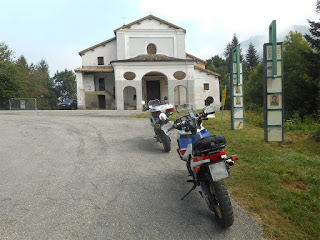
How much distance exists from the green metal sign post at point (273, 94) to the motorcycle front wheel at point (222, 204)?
5.28m

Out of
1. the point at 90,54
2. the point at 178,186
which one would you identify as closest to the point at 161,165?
the point at 178,186

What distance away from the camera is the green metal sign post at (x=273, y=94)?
7.57 m

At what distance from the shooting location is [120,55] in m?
29.3

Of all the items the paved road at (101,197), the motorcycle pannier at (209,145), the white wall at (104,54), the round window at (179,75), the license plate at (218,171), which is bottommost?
the paved road at (101,197)

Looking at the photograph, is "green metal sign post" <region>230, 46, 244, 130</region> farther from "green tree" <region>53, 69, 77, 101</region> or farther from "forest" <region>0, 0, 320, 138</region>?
"green tree" <region>53, 69, 77, 101</region>

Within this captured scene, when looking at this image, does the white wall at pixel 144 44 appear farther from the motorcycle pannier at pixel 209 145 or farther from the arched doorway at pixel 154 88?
the motorcycle pannier at pixel 209 145

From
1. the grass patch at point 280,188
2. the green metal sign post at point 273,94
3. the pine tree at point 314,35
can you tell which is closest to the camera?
the grass patch at point 280,188

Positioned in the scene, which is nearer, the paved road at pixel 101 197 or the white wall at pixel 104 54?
the paved road at pixel 101 197

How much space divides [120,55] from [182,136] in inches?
1065

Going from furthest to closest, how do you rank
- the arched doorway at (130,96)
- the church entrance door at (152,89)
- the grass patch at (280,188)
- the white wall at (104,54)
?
1. the church entrance door at (152,89)
2. the white wall at (104,54)
3. the arched doorway at (130,96)
4. the grass patch at (280,188)

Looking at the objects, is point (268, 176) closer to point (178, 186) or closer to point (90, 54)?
point (178, 186)

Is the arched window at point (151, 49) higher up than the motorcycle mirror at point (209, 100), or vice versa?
the arched window at point (151, 49)

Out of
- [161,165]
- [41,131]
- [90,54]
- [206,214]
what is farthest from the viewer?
[90,54]

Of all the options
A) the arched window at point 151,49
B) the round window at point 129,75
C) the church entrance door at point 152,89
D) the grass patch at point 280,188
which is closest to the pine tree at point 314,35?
the arched window at point 151,49
